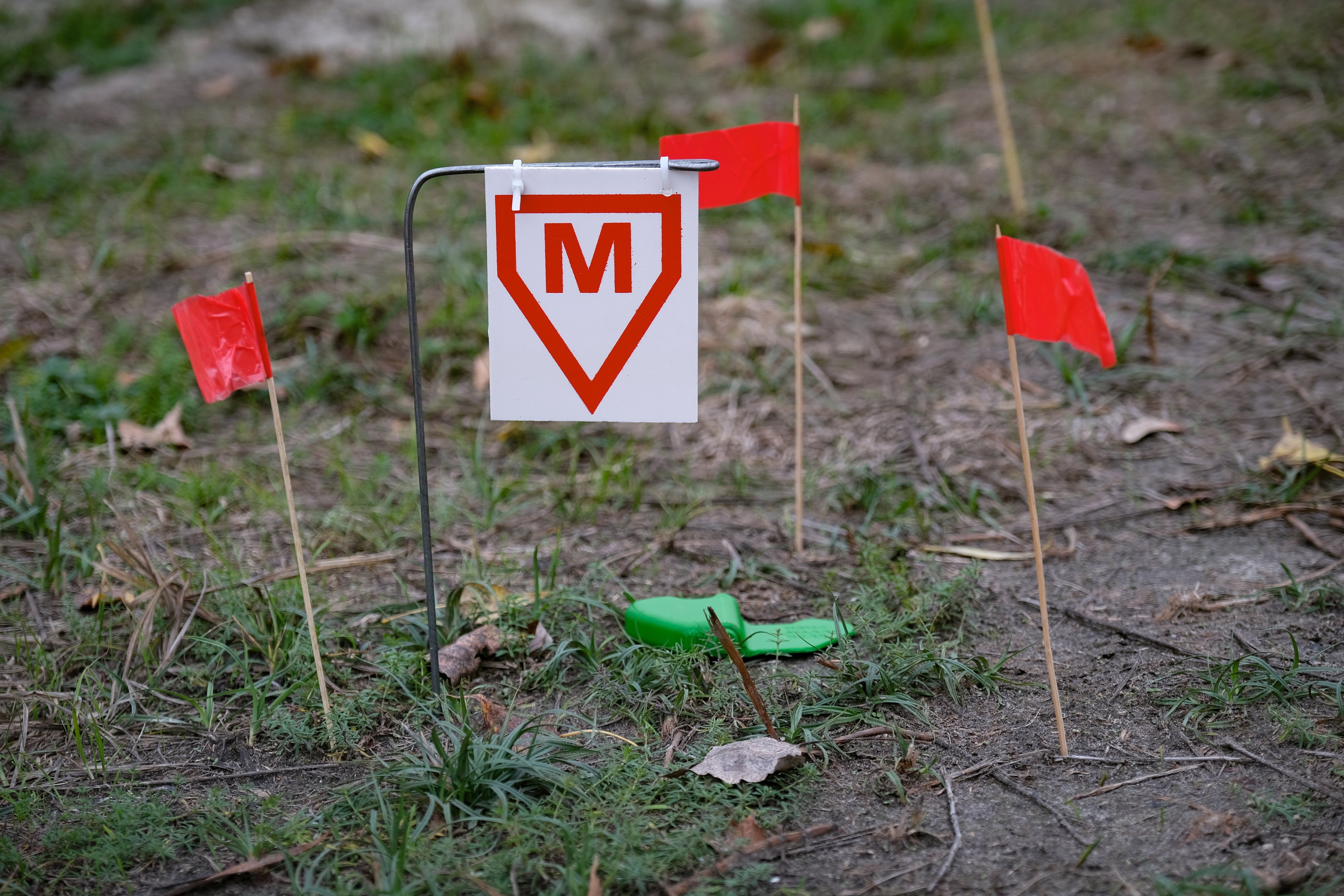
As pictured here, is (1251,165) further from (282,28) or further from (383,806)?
(282,28)

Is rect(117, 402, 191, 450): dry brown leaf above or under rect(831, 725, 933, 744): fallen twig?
above

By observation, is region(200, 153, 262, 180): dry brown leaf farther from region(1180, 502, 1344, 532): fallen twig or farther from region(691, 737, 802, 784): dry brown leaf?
region(1180, 502, 1344, 532): fallen twig

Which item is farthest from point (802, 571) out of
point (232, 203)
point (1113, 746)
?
point (232, 203)

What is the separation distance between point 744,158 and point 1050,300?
0.84 meters

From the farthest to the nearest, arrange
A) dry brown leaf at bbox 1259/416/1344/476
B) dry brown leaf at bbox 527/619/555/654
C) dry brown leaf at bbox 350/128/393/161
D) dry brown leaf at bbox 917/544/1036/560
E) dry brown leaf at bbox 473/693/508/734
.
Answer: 1. dry brown leaf at bbox 350/128/393/161
2. dry brown leaf at bbox 1259/416/1344/476
3. dry brown leaf at bbox 917/544/1036/560
4. dry brown leaf at bbox 527/619/555/654
5. dry brown leaf at bbox 473/693/508/734

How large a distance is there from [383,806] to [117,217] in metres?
3.74

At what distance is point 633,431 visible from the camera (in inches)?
137

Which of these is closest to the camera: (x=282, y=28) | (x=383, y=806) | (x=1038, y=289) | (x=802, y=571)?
(x=383, y=806)

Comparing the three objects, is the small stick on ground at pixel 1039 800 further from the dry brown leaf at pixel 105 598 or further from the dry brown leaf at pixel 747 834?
the dry brown leaf at pixel 105 598

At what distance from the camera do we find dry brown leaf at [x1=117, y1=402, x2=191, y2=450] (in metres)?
3.33

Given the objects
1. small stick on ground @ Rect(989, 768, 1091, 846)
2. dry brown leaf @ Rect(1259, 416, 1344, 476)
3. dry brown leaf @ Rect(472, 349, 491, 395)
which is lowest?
small stick on ground @ Rect(989, 768, 1091, 846)

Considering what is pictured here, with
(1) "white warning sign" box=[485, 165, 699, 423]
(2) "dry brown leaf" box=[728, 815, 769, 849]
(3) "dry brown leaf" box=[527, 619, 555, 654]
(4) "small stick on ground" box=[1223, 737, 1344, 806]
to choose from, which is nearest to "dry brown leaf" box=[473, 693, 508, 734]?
(3) "dry brown leaf" box=[527, 619, 555, 654]

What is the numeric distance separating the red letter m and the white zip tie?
0.23 ft

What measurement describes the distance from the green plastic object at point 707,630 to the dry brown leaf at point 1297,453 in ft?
4.95
